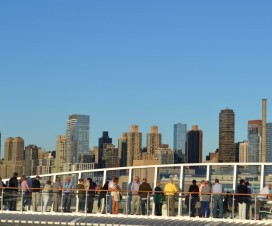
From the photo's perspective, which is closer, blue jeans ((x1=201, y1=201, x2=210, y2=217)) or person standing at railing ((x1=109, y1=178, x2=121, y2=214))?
blue jeans ((x1=201, y1=201, x2=210, y2=217))

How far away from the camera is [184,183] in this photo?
39281 millimetres

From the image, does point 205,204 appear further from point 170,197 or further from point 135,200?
point 135,200

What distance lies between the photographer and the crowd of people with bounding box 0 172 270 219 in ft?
114

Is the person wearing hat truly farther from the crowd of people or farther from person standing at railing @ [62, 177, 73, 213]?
person standing at railing @ [62, 177, 73, 213]

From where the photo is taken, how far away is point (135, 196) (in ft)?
120

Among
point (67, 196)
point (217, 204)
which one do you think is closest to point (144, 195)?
point (217, 204)

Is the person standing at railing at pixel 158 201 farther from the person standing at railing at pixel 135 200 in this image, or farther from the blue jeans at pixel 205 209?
the blue jeans at pixel 205 209

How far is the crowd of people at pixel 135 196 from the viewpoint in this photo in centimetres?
3488

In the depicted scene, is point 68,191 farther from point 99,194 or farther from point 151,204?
point 151,204

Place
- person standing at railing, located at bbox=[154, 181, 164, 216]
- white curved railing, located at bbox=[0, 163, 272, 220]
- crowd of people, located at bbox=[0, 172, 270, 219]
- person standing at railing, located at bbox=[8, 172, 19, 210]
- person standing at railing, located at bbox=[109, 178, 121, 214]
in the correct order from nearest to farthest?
crowd of people, located at bbox=[0, 172, 270, 219] < white curved railing, located at bbox=[0, 163, 272, 220] < person standing at railing, located at bbox=[154, 181, 164, 216] < person standing at railing, located at bbox=[109, 178, 121, 214] < person standing at railing, located at bbox=[8, 172, 19, 210]

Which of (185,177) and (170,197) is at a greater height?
(185,177)

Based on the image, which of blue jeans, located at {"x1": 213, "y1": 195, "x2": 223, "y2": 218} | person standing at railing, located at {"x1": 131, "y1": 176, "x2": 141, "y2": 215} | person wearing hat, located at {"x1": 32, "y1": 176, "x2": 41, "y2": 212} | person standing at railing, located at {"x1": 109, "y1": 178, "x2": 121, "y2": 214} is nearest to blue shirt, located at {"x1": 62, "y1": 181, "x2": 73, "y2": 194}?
person wearing hat, located at {"x1": 32, "y1": 176, "x2": 41, "y2": 212}

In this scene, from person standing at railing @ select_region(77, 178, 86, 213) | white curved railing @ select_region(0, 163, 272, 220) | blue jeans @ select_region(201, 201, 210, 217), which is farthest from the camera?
person standing at railing @ select_region(77, 178, 86, 213)

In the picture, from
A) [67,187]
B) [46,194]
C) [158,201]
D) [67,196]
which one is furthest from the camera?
[46,194]
